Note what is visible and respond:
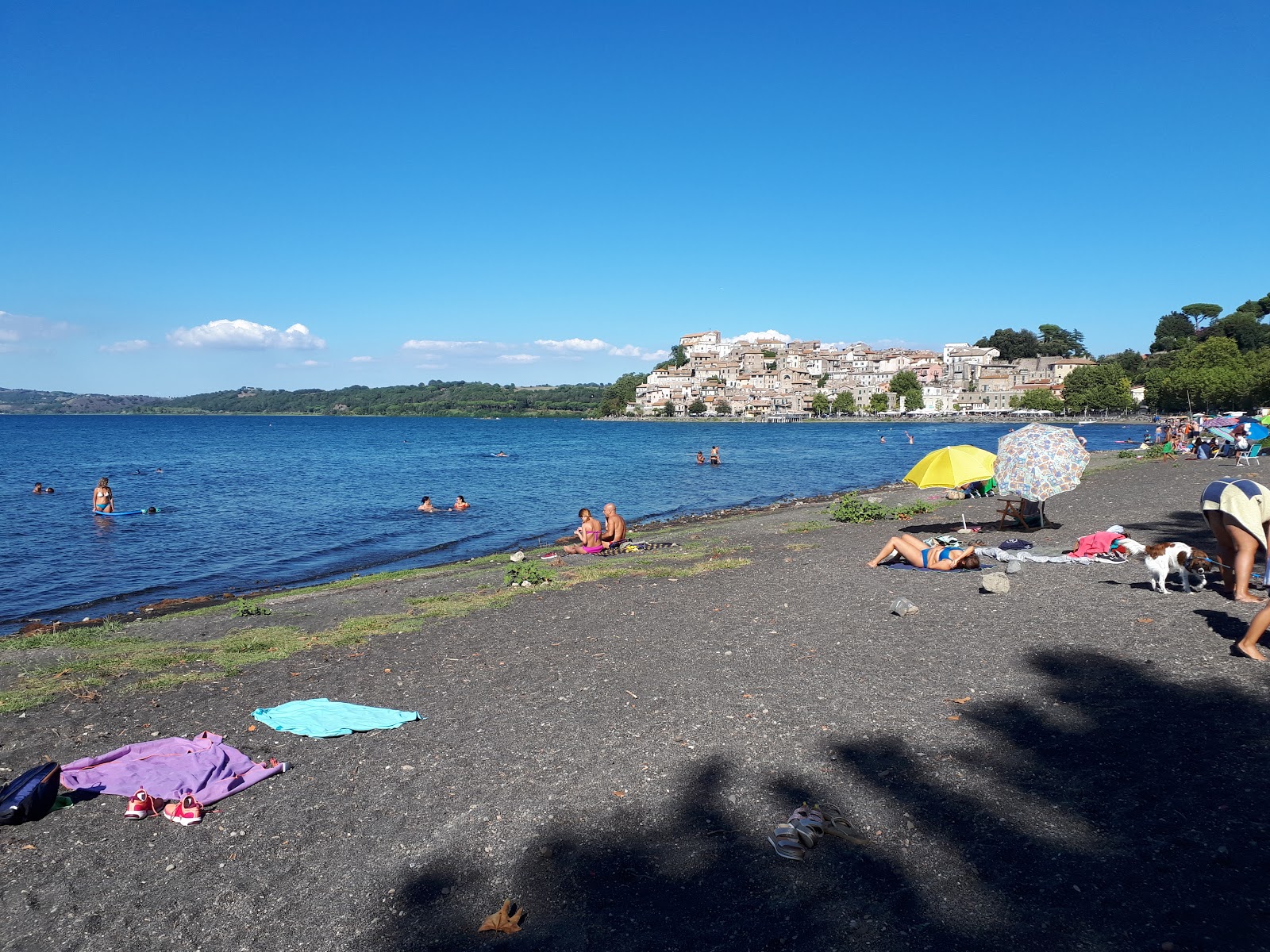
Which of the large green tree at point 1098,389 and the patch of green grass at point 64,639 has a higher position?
the large green tree at point 1098,389

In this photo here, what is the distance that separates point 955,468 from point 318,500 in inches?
1248

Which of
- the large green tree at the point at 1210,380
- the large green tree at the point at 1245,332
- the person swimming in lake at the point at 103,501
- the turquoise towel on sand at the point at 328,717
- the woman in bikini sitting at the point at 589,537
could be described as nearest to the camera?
the turquoise towel on sand at the point at 328,717

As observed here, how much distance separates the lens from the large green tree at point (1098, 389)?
136125 millimetres

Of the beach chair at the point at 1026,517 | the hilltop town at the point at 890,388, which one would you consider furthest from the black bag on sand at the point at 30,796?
the hilltop town at the point at 890,388

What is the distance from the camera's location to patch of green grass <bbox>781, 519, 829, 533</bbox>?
2034cm

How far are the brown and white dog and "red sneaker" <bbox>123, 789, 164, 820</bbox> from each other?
11.3 metres

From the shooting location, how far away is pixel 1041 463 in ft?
49.3

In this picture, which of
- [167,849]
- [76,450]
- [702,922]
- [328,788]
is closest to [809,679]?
[702,922]

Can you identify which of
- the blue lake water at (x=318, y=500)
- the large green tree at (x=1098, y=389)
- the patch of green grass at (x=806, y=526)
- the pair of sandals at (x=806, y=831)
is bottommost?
the blue lake water at (x=318, y=500)

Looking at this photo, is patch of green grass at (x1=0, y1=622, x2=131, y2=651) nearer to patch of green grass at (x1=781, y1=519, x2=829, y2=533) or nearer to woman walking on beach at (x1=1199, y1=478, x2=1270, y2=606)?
patch of green grass at (x1=781, y1=519, x2=829, y2=533)

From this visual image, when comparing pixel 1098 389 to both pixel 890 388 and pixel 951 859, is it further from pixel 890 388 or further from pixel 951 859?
pixel 951 859

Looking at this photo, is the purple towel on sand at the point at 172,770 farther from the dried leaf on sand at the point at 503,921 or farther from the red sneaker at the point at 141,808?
the dried leaf on sand at the point at 503,921

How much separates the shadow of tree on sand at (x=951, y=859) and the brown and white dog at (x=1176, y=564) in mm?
3963

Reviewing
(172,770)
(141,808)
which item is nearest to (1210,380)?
(172,770)
